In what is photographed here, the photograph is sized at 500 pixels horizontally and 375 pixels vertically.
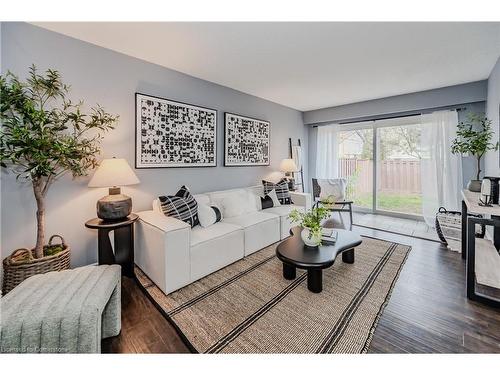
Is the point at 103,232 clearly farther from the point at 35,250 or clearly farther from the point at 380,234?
the point at 380,234

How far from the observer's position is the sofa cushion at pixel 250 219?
9.26 ft

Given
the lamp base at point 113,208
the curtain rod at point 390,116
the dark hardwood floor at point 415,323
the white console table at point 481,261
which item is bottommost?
the dark hardwood floor at point 415,323

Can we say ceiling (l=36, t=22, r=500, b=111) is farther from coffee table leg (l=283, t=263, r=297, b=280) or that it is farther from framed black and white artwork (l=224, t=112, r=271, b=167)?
coffee table leg (l=283, t=263, r=297, b=280)

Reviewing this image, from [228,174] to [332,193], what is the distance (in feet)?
7.15

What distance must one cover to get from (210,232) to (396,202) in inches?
168

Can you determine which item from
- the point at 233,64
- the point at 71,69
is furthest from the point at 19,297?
the point at 233,64

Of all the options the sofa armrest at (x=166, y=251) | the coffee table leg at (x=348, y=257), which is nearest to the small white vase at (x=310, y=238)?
the coffee table leg at (x=348, y=257)

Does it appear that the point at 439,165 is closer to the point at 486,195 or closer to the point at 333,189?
the point at 333,189

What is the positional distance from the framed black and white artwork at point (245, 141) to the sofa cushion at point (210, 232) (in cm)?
132

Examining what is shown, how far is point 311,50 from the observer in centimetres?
243

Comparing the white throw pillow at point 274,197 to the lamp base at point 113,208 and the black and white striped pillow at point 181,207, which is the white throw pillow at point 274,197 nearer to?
the black and white striped pillow at point 181,207

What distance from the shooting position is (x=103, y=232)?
2.16m

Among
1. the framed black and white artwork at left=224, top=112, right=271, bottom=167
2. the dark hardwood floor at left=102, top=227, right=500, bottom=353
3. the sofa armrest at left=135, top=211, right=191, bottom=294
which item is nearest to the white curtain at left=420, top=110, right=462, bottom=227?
the dark hardwood floor at left=102, top=227, right=500, bottom=353
